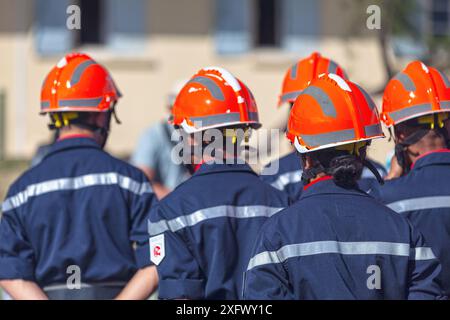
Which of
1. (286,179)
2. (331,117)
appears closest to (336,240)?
(331,117)

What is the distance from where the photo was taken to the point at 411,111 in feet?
15.3

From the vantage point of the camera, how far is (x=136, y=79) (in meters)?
17.7

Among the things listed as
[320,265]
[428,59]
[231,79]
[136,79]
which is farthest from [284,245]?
[136,79]

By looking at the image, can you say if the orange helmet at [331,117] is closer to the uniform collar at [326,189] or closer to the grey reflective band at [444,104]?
the uniform collar at [326,189]

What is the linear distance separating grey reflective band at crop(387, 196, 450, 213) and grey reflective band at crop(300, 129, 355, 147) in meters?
0.74

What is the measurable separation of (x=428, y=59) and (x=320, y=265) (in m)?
12.5

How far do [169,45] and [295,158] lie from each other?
1267 centimetres

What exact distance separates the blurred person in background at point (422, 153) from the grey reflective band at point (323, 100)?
2.56 ft

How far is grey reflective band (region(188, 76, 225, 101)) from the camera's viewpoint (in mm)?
4457

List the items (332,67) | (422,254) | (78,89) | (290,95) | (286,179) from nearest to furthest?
(422,254) < (78,89) < (286,179) < (290,95) < (332,67)

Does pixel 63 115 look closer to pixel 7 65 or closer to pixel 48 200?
pixel 48 200

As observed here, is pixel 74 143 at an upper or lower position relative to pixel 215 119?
lower

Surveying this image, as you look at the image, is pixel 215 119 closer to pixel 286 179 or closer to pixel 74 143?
pixel 74 143

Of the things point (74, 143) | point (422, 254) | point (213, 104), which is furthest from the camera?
point (74, 143)
